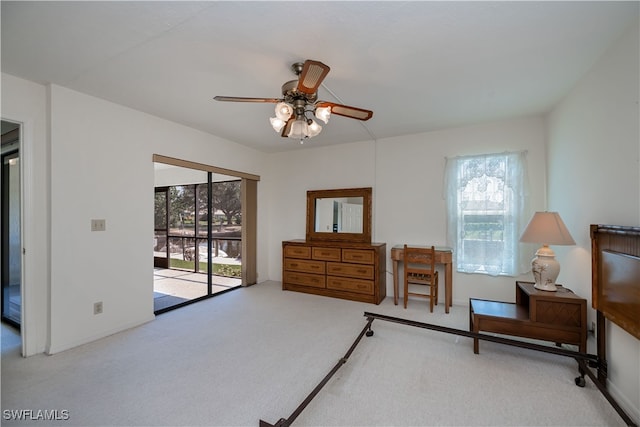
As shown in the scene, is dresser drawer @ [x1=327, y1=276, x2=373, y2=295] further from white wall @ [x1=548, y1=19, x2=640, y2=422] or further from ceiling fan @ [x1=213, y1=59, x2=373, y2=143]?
ceiling fan @ [x1=213, y1=59, x2=373, y2=143]

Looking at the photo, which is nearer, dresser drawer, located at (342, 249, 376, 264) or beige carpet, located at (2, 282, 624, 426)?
beige carpet, located at (2, 282, 624, 426)

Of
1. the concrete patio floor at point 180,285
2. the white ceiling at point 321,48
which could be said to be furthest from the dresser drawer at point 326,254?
the white ceiling at point 321,48

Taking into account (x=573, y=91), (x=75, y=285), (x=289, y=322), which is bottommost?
(x=289, y=322)

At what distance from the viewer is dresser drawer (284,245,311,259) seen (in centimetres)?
425

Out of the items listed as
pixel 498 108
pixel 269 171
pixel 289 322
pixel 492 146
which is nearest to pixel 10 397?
pixel 289 322

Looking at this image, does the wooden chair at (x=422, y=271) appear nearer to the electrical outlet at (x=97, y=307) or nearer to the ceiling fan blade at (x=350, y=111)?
the ceiling fan blade at (x=350, y=111)

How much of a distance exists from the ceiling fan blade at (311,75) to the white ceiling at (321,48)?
336 mm

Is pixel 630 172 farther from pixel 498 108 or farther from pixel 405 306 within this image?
pixel 405 306

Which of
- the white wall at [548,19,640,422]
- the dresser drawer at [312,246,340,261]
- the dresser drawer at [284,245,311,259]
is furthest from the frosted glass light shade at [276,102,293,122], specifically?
the dresser drawer at [284,245,311,259]

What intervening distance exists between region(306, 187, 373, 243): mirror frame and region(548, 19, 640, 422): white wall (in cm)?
231

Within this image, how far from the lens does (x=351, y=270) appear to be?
12.8ft

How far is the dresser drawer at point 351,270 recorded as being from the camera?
149 inches

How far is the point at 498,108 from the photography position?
302 centimetres

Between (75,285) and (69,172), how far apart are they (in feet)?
3.55
